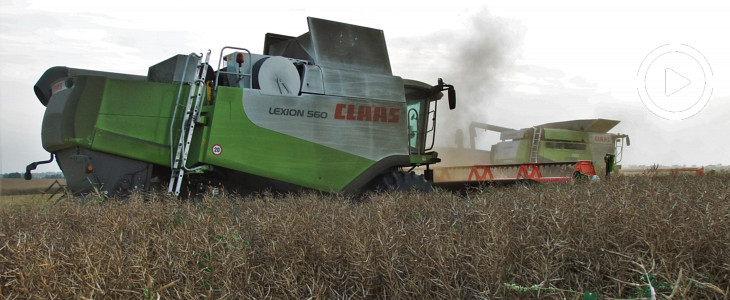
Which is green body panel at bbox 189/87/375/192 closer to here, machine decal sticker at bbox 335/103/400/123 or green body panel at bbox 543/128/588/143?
machine decal sticker at bbox 335/103/400/123

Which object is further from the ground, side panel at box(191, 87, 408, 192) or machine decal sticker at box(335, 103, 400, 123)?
machine decal sticker at box(335, 103, 400, 123)

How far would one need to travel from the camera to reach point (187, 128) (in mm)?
6496

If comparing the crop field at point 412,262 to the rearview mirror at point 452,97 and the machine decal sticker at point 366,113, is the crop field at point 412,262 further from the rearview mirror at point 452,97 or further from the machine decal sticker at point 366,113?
the rearview mirror at point 452,97

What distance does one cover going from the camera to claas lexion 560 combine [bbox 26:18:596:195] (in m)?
6.32

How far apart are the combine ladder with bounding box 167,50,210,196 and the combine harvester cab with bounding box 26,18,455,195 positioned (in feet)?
0.04

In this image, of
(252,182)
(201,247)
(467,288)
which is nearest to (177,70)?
(252,182)

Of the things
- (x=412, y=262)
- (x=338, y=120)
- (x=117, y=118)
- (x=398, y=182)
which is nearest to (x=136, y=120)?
(x=117, y=118)

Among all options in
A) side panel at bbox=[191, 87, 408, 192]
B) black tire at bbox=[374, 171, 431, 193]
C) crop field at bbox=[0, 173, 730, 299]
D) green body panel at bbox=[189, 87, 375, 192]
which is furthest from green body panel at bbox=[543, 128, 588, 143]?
crop field at bbox=[0, 173, 730, 299]

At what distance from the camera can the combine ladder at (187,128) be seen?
6.38 m

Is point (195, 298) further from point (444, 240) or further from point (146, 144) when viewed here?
point (146, 144)

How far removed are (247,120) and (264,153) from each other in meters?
0.46

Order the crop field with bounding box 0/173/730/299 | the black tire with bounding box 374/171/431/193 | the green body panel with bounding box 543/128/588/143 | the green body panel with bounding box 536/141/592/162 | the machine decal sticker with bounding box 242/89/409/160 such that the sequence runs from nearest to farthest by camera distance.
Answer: the crop field with bounding box 0/173/730/299 → the machine decal sticker with bounding box 242/89/409/160 → the black tire with bounding box 374/171/431/193 → the green body panel with bounding box 536/141/592/162 → the green body panel with bounding box 543/128/588/143

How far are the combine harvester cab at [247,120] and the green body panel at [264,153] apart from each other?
13mm

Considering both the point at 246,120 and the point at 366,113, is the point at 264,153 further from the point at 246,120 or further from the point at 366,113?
the point at 366,113
